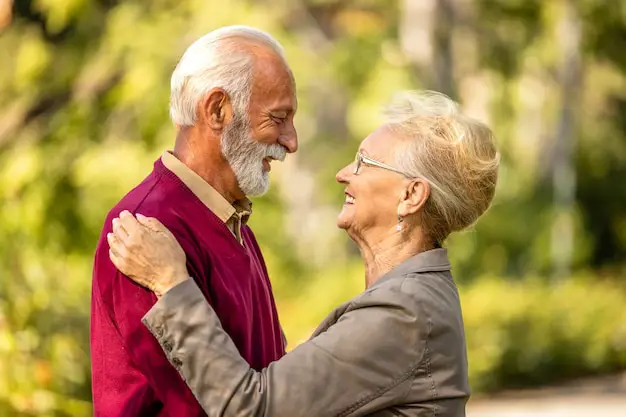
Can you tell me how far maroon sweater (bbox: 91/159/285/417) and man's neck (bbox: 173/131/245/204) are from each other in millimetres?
76

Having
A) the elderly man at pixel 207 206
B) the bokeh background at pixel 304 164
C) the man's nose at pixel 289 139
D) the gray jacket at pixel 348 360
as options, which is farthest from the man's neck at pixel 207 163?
the bokeh background at pixel 304 164

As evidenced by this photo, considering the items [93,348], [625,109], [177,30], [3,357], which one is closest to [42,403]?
[3,357]

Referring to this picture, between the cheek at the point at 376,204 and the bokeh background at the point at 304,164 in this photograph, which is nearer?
the cheek at the point at 376,204

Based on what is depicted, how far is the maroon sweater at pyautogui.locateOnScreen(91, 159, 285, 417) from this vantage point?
281 cm

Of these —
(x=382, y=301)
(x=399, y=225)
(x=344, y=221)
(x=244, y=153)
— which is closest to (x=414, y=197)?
(x=399, y=225)

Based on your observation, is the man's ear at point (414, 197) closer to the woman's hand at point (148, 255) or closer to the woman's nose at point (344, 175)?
the woman's nose at point (344, 175)

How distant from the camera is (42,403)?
239 inches

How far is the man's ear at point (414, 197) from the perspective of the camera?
Result: 305 centimetres

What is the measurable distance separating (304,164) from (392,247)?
37.9 feet

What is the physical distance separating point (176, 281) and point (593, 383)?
33.9 feet

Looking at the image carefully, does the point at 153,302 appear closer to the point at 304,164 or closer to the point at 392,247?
the point at 392,247

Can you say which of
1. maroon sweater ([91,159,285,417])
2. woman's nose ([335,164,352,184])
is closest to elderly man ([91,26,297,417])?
maroon sweater ([91,159,285,417])

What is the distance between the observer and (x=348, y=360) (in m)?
2.82

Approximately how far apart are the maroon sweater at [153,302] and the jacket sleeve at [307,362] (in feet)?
0.24
